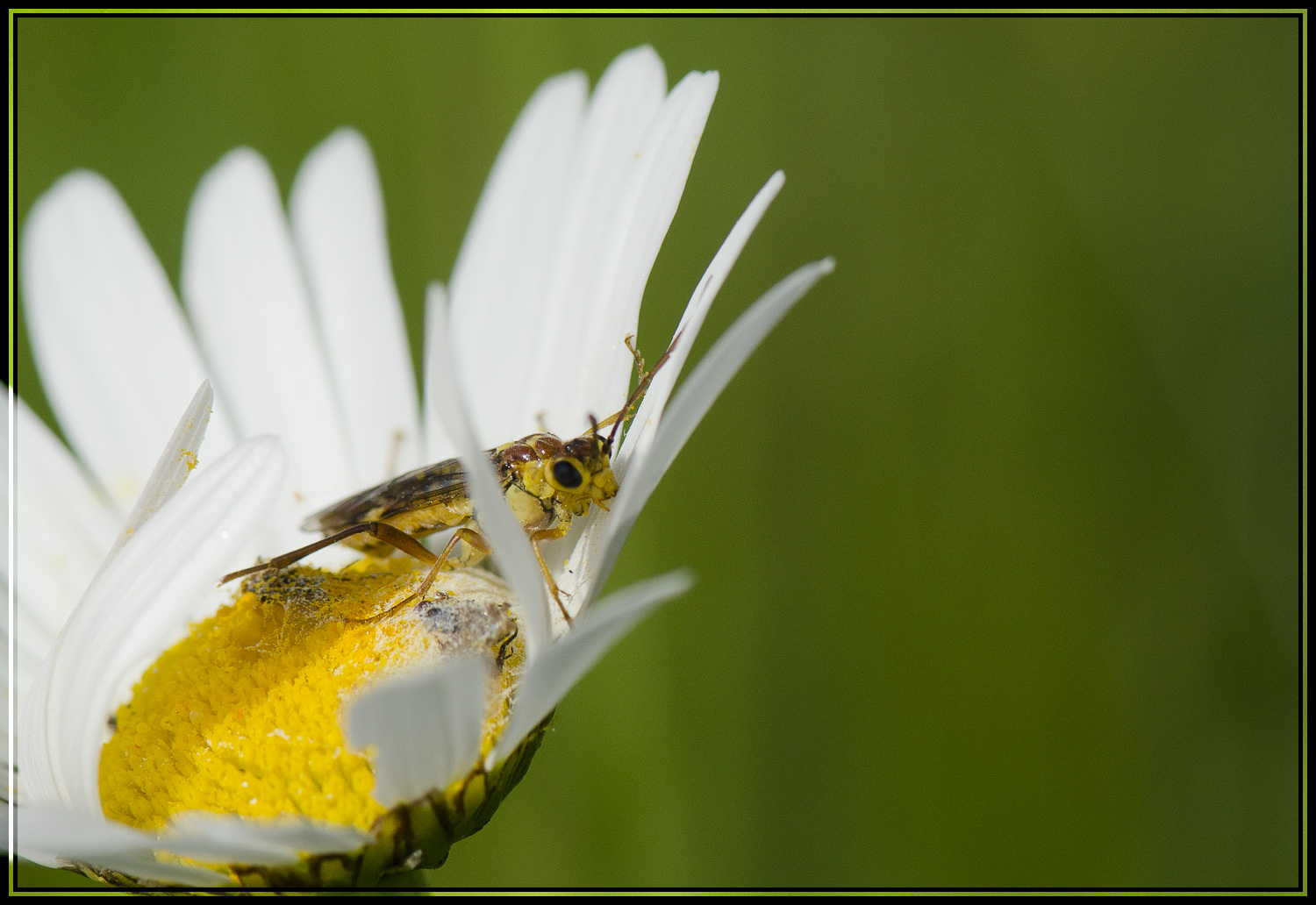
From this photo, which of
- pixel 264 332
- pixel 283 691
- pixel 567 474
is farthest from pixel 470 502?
pixel 264 332

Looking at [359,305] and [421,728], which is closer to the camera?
[421,728]

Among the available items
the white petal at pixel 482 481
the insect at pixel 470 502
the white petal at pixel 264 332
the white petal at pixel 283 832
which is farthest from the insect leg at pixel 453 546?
the white petal at pixel 264 332

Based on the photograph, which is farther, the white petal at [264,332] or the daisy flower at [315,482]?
the white petal at [264,332]

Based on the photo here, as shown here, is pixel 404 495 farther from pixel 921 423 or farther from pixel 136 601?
pixel 921 423

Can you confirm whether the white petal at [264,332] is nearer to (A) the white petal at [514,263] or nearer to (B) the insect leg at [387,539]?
(A) the white petal at [514,263]

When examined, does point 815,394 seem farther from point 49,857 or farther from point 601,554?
point 49,857

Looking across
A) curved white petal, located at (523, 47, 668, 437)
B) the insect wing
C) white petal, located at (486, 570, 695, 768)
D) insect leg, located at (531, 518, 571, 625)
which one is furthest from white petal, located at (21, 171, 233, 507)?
white petal, located at (486, 570, 695, 768)

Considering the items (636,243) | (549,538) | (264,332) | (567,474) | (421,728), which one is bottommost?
(421,728)
